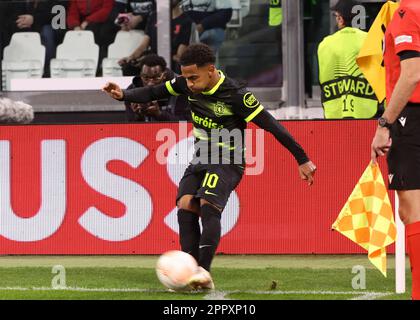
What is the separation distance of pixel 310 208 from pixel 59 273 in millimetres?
2603

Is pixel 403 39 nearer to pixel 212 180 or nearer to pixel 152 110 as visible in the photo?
pixel 212 180

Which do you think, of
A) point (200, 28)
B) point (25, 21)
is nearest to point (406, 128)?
point (200, 28)

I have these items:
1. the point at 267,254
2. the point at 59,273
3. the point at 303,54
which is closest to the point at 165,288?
the point at 59,273

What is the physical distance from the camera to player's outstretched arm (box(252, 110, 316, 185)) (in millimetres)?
8695

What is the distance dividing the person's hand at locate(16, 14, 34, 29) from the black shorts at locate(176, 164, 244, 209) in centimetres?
872

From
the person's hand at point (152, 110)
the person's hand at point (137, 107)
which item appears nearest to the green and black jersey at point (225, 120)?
the person's hand at point (152, 110)

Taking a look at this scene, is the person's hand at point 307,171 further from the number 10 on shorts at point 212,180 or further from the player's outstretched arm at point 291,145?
the number 10 on shorts at point 212,180

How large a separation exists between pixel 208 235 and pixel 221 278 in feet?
3.21

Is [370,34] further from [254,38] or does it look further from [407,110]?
[254,38]

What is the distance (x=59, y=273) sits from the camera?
9711 mm

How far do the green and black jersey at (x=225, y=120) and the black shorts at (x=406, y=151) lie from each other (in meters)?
1.60

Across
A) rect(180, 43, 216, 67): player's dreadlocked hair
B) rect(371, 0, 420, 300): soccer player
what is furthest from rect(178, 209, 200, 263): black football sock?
rect(371, 0, 420, 300): soccer player

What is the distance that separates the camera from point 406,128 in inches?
282

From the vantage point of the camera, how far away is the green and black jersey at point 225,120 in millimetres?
8820
